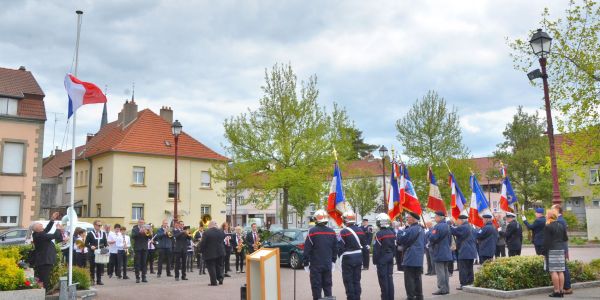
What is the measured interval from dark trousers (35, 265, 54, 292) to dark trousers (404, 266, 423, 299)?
7.69 meters

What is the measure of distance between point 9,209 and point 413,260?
90.8ft

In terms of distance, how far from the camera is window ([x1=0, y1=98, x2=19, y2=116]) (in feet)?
100

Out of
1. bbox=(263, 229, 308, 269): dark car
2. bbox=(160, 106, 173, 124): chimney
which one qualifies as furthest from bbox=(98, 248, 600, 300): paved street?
bbox=(160, 106, 173, 124): chimney

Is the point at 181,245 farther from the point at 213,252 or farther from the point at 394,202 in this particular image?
the point at 394,202

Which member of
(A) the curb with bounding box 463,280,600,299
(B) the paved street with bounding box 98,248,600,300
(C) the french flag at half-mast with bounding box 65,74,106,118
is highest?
(C) the french flag at half-mast with bounding box 65,74,106,118

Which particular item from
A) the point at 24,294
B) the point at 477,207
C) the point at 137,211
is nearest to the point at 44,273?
the point at 24,294

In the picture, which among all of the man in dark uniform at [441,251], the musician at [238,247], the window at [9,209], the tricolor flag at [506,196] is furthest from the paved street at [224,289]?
the window at [9,209]

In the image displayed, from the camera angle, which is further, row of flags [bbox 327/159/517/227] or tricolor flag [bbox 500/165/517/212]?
tricolor flag [bbox 500/165/517/212]

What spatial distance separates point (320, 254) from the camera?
392 inches

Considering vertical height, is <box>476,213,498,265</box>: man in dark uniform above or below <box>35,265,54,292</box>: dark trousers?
above

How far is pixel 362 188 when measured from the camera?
58.0 meters

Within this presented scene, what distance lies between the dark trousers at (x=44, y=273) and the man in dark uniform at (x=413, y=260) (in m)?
7.63

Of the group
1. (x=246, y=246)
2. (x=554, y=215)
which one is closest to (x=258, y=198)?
(x=246, y=246)

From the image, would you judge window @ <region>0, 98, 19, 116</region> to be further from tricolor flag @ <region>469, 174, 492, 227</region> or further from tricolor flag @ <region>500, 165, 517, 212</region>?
tricolor flag @ <region>500, 165, 517, 212</region>
